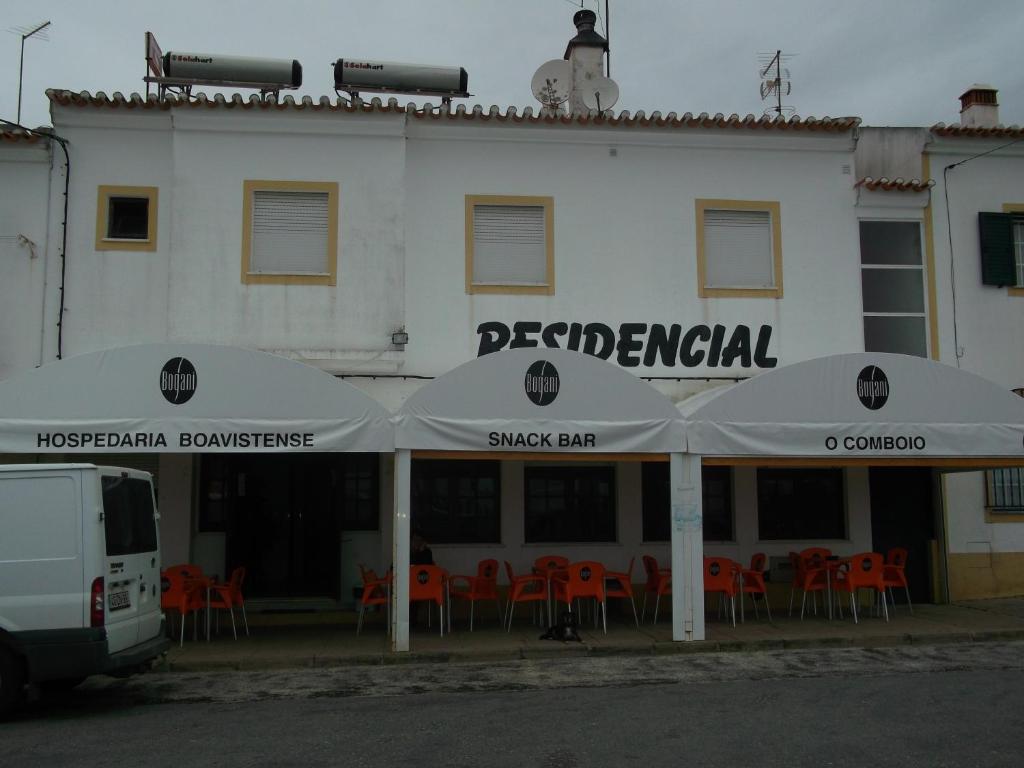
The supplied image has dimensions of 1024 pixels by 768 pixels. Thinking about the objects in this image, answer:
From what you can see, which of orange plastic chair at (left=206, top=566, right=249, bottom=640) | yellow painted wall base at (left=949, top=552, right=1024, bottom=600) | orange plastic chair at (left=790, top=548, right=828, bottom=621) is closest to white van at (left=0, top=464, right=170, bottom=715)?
orange plastic chair at (left=206, top=566, right=249, bottom=640)

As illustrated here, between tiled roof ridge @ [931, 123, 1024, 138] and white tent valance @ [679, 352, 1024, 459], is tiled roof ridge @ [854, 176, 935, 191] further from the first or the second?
white tent valance @ [679, 352, 1024, 459]

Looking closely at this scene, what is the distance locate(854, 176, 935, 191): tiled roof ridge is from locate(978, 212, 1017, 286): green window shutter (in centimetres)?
105

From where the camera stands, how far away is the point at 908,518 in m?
15.2

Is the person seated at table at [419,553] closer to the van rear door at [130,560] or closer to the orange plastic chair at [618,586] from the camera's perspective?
the orange plastic chair at [618,586]

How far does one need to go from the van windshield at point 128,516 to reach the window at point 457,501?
5090 mm

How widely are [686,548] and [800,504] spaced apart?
3798 millimetres

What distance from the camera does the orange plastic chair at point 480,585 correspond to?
500 inches

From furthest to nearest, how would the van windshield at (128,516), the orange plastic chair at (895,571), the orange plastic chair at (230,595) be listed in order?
the orange plastic chair at (895,571) < the orange plastic chair at (230,595) < the van windshield at (128,516)

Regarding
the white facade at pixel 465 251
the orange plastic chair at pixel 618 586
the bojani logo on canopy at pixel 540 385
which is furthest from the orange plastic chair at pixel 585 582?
the bojani logo on canopy at pixel 540 385

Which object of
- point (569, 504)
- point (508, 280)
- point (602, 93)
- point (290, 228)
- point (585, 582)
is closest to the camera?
point (585, 582)

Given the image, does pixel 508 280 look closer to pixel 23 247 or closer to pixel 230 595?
pixel 230 595

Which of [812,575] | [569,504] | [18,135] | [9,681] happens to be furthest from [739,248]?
[9,681]

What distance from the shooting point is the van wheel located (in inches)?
321

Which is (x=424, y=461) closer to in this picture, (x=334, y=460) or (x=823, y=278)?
(x=334, y=460)
